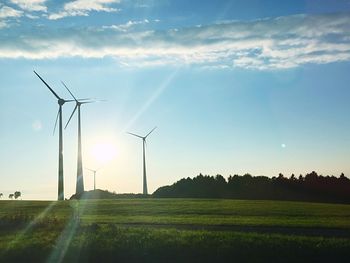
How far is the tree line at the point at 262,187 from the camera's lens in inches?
4599

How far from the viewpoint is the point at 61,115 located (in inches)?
3258

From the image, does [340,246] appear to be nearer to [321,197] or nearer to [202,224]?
[202,224]

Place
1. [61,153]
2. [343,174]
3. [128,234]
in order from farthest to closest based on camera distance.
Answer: [343,174] → [61,153] → [128,234]

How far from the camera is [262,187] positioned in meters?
127

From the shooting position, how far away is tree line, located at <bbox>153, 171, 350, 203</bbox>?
117 meters

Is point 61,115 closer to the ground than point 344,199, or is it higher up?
higher up

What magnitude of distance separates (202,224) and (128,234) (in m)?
10.8

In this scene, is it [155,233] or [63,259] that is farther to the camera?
[155,233]

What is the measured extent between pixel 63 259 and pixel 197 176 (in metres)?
116

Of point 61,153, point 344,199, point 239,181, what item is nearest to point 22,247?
point 61,153

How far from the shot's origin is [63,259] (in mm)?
25391

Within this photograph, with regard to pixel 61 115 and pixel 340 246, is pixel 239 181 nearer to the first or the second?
pixel 61 115

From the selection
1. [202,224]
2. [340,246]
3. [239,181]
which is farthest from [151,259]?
[239,181]

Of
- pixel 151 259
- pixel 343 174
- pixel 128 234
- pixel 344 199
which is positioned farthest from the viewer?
pixel 343 174
